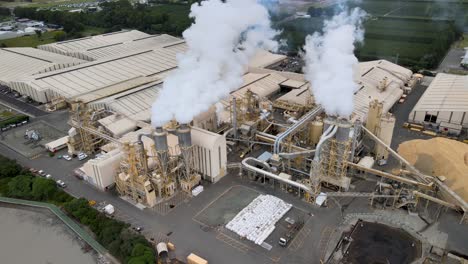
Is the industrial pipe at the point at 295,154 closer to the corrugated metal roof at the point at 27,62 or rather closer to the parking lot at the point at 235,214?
the parking lot at the point at 235,214

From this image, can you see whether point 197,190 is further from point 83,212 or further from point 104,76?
point 104,76

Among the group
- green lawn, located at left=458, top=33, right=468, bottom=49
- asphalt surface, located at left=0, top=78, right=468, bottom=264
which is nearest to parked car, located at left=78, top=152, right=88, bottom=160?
asphalt surface, located at left=0, top=78, right=468, bottom=264

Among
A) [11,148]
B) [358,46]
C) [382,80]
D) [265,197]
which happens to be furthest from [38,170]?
[358,46]

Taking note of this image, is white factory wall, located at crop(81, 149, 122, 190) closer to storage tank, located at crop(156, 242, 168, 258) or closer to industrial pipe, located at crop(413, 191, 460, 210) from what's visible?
storage tank, located at crop(156, 242, 168, 258)

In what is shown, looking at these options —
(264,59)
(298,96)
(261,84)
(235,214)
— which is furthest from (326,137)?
(264,59)

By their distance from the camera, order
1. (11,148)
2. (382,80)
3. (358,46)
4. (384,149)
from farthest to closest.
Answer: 1. (358,46)
2. (382,80)
3. (11,148)
4. (384,149)

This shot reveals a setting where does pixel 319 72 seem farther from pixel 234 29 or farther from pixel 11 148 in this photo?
pixel 11 148
